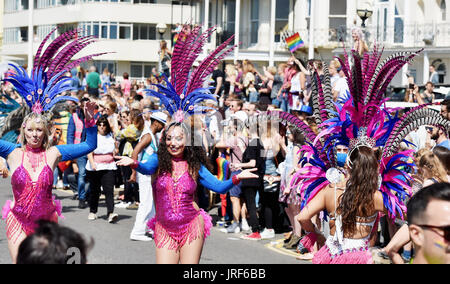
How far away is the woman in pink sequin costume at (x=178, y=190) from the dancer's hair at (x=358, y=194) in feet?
3.37

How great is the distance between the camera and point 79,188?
1449cm

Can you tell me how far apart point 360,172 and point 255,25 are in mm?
33281

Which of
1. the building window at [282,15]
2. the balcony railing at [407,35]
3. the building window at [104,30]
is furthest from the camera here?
the building window at [104,30]

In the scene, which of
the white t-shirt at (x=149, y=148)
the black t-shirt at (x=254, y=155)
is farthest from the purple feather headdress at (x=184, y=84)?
the black t-shirt at (x=254, y=155)

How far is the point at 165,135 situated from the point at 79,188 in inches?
304

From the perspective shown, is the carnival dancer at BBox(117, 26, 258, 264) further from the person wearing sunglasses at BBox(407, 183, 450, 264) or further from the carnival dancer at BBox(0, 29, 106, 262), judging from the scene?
the person wearing sunglasses at BBox(407, 183, 450, 264)

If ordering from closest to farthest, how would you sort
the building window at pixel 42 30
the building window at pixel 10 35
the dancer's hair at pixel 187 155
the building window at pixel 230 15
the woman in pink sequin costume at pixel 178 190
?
the woman in pink sequin costume at pixel 178 190 < the dancer's hair at pixel 187 155 < the building window at pixel 230 15 < the building window at pixel 42 30 < the building window at pixel 10 35

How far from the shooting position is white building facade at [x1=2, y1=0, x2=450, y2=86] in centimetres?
2862

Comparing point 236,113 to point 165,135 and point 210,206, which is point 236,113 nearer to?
point 210,206

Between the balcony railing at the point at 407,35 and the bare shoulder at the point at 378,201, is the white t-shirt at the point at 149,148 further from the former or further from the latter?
the balcony railing at the point at 407,35

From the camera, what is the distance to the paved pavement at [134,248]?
390 inches

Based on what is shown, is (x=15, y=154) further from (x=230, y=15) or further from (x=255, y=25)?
(x=230, y=15)

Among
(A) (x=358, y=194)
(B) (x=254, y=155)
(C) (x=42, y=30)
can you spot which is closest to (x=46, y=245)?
(A) (x=358, y=194)
